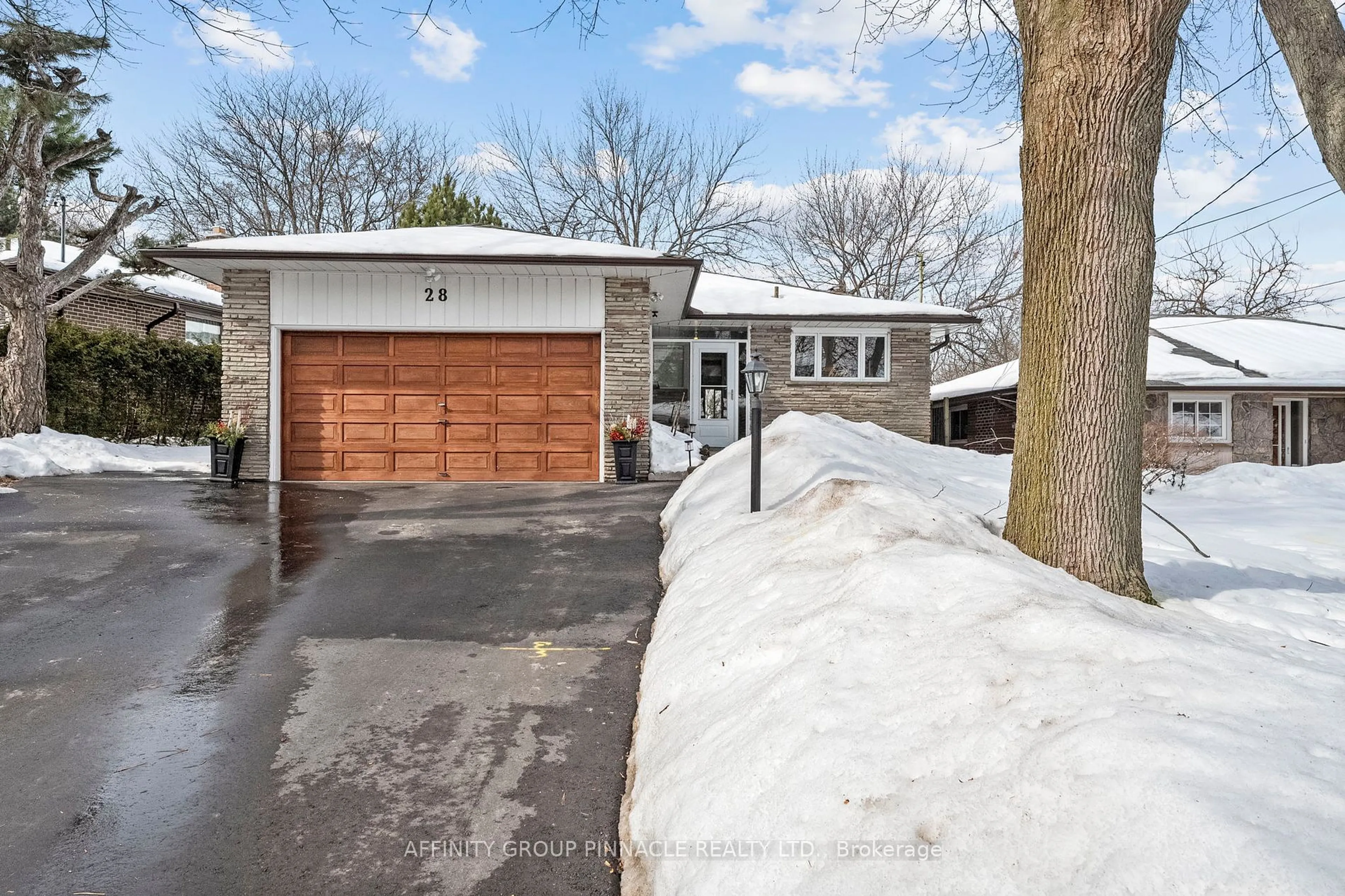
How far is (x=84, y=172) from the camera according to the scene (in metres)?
15.1

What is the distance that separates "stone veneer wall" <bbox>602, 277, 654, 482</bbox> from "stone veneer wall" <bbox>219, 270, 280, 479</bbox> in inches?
183

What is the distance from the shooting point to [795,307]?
16.3 m

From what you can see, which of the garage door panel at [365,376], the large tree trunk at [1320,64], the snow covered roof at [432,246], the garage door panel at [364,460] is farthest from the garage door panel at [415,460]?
the large tree trunk at [1320,64]

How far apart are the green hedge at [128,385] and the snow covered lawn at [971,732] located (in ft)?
47.2

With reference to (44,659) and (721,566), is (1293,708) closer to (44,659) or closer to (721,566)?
(721,566)

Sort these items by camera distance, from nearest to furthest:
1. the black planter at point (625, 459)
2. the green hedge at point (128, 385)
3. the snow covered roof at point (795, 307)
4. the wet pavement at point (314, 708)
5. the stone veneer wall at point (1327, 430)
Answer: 1. the wet pavement at point (314, 708)
2. the black planter at point (625, 459)
3. the green hedge at point (128, 385)
4. the snow covered roof at point (795, 307)
5. the stone veneer wall at point (1327, 430)

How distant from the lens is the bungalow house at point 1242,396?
17.1m

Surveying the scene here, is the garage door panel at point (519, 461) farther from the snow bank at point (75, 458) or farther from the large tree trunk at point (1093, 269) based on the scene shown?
the large tree trunk at point (1093, 269)

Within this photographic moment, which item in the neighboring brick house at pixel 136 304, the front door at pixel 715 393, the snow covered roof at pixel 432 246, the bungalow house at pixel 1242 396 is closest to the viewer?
the snow covered roof at pixel 432 246

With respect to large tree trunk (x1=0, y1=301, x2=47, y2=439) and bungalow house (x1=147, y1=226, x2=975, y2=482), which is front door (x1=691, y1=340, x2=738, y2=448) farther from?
large tree trunk (x1=0, y1=301, x2=47, y2=439)

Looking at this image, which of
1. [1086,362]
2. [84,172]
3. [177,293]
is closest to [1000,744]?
[1086,362]

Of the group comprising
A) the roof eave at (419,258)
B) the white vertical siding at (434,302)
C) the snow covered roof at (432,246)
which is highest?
the snow covered roof at (432,246)

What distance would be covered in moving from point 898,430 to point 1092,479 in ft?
40.7

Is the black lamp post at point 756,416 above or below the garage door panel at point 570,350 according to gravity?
below
